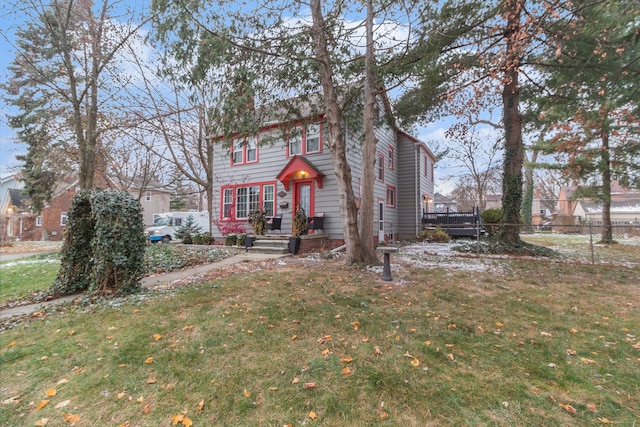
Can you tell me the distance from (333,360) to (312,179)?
9.45 metres

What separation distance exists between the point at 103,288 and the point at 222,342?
127 inches

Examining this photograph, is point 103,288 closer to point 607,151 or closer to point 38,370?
point 38,370

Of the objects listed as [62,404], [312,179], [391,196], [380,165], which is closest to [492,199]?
[391,196]

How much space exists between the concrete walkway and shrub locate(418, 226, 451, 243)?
8.67 metres

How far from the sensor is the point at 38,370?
2.78 metres

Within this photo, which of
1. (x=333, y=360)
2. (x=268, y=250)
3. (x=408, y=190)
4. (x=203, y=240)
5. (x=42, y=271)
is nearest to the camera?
(x=333, y=360)

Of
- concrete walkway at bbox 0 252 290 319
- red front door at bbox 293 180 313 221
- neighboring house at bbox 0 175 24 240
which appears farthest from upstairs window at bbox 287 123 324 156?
neighboring house at bbox 0 175 24 240

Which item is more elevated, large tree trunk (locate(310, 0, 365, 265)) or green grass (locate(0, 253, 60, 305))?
large tree trunk (locate(310, 0, 365, 265))

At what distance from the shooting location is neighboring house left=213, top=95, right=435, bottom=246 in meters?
11.5

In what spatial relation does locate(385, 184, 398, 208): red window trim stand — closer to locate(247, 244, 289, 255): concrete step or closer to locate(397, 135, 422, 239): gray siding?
locate(397, 135, 422, 239): gray siding

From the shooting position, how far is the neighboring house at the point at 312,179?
452 inches

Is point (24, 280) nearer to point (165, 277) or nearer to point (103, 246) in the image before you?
point (165, 277)

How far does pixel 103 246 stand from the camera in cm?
488

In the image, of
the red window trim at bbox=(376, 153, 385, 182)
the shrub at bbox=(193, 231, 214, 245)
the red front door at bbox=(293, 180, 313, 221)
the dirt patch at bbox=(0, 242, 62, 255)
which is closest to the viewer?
the red front door at bbox=(293, 180, 313, 221)
